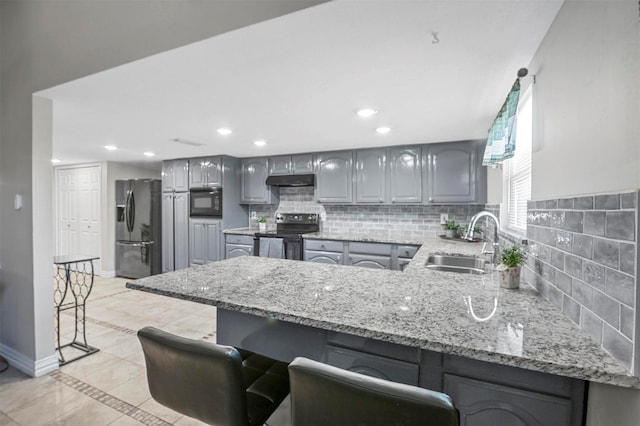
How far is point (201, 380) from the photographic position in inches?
34.7

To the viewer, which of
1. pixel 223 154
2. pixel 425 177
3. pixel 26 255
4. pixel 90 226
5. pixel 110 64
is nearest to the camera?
pixel 110 64

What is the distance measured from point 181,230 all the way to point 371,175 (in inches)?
128

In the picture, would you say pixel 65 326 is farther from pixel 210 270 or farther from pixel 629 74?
pixel 629 74

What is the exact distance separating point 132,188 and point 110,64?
3.94 metres

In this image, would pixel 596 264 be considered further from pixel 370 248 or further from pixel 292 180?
pixel 292 180

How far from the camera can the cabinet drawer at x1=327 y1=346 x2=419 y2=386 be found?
953 millimetres

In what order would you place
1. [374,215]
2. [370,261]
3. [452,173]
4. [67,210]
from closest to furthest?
1. [452,173]
2. [370,261]
3. [374,215]
4. [67,210]

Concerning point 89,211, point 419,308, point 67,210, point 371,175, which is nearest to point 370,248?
point 371,175

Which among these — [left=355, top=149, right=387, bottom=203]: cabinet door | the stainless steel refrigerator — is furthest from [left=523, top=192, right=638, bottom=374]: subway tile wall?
the stainless steel refrigerator

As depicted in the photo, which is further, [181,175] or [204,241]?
[181,175]

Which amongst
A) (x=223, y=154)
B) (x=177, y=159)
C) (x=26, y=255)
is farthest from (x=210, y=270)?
(x=177, y=159)

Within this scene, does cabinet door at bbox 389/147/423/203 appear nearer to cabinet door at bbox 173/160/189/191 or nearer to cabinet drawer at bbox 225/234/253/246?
cabinet drawer at bbox 225/234/253/246

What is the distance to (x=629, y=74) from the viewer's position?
Answer: 709mm

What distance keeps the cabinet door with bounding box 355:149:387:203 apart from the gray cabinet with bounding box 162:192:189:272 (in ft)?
9.39
